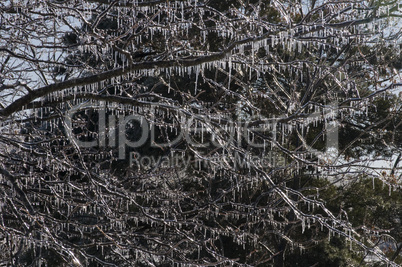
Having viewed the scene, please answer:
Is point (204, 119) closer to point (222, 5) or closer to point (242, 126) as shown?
point (242, 126)

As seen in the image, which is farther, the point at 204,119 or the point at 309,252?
the point at 309,252

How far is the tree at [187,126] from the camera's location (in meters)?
3.74

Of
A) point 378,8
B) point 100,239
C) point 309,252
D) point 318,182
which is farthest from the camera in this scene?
point 318,182

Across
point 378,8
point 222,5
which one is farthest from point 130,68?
point 222,5

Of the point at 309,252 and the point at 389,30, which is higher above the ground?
the point at 389,30

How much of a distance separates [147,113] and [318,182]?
637cm

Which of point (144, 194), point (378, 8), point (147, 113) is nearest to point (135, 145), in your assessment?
point (144, 194)

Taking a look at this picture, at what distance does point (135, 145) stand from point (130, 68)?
4992 mm

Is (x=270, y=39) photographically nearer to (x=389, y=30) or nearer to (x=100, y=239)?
(x=389, y=30)

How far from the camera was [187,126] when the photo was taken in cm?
395

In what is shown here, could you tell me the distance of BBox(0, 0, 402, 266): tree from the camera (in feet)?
12.3

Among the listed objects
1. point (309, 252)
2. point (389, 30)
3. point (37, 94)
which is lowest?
point (309, 252)

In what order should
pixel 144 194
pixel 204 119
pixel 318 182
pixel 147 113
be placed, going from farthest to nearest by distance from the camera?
pixel 318 182, pixel 144 194, pixel 147 113, pixel 204 119

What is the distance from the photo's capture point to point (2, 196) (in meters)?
3.95
